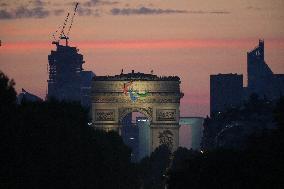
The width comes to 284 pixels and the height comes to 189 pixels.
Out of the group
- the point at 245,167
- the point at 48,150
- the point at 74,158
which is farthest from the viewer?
the point at 74,158

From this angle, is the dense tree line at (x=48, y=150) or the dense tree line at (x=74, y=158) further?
the dense tree line at (x=48, y=150)

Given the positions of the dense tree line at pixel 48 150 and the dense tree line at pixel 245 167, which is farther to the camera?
the dense tree line at pixel 48 150

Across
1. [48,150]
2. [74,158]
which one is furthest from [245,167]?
[74,158]

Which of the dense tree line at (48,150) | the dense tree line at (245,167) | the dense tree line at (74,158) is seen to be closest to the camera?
the dense tree line at (245,167)

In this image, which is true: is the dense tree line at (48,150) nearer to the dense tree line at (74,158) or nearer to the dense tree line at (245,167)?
the dense tree line at (74,158)

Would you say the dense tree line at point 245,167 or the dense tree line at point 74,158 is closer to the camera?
the dense tree line at point 245,167

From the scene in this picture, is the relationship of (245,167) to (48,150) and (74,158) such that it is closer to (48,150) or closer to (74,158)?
(48,150)

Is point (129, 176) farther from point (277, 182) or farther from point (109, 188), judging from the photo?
point (277, 182)

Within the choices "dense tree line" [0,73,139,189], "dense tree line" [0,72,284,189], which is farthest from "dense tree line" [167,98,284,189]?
"dense tree line" [0,73,139,189]

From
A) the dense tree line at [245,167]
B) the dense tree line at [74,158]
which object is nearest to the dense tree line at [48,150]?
the dense tree line at [74,158]

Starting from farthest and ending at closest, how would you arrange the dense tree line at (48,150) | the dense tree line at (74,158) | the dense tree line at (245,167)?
1. the dense tree line at (48,150)
2. the dense tree line at (74,158)
3. the dense tree line at (245,167)

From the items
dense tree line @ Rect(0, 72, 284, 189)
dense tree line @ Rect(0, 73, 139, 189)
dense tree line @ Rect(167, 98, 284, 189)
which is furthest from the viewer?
dense tree line @ Rect(0, 73, 139, 189)

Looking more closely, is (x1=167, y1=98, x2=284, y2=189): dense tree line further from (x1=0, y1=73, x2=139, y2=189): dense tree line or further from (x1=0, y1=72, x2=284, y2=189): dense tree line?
(x1=0, y1=73, x2=139, y2=189): dense tree line
